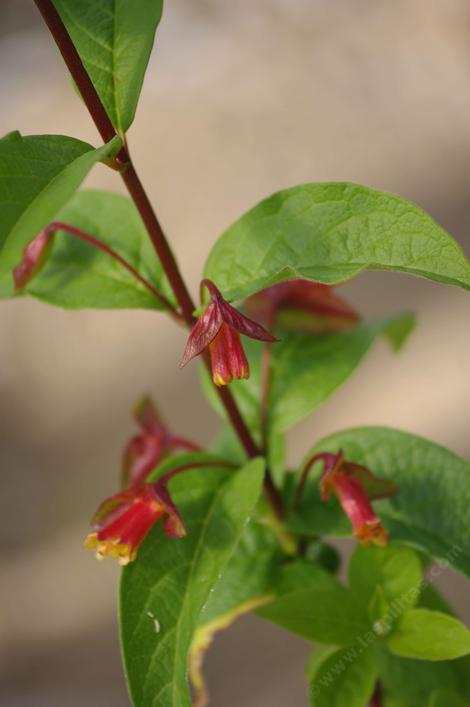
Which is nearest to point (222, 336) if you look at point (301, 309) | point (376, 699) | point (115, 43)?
point (115, 43)

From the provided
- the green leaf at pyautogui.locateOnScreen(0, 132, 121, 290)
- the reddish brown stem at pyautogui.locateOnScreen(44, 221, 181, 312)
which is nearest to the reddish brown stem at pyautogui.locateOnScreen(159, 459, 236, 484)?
the reddish brown stem at pyautogui.locateOnScreen(44, 221, 181, 312)

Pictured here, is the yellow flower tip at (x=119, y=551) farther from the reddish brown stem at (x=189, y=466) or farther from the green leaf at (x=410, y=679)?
the green leaf at (x=410, y=679)

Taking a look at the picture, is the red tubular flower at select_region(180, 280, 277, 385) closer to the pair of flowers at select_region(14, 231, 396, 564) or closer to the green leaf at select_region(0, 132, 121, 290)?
the pair of flowers at select_region(14, 231, 396, 564)

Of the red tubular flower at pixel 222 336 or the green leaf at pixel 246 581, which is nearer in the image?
the red tubular flower at pixel 222 336

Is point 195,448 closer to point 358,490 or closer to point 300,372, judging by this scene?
point 300,372

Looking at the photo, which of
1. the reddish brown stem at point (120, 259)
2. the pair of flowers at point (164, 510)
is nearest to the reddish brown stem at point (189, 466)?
the pair of flowers at point (164, 510)

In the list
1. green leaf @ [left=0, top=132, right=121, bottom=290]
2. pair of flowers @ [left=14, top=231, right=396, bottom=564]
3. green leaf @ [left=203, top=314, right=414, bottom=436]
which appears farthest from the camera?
green leaf @ [left=203, top=314, right=414, bottom=436]
